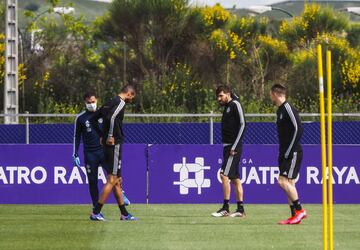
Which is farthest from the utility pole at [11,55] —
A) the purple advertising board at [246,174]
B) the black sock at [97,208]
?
the black sock at [97,208]

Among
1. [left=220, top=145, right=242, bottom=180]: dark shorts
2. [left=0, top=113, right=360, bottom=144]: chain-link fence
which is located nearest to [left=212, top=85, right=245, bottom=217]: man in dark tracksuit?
[left=220, top=145, right=242, bottom=180]: dark shorts

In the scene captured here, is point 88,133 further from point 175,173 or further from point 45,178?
point 175,173

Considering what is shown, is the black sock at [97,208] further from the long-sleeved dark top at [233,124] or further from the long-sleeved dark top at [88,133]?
the long-sleeved dark top at [233,124]

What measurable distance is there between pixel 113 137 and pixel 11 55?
41.3 ft

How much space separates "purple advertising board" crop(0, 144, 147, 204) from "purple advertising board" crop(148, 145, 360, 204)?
41cm

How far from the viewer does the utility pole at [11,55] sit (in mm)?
26203

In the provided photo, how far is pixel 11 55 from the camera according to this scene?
87.3ft

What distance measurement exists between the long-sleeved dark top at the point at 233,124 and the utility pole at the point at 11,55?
1138cm

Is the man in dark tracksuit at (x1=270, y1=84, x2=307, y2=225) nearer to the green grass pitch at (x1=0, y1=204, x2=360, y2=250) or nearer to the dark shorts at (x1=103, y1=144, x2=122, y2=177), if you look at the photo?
the green grass pitch at (x1=0, y1=204, x2=360, y2=250)

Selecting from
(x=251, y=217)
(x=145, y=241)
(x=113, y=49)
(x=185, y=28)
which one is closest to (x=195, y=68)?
(x=185, y=28)

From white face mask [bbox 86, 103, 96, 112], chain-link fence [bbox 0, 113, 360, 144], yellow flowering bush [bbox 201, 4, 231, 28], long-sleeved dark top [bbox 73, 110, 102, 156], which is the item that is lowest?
chain-link fence [bbox 0, 113, 360, 144]

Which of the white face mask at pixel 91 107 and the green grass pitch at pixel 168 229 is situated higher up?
the white face mask at pixel 91 107

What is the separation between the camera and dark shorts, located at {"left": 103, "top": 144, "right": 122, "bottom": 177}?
576 inches

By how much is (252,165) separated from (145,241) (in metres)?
6.27
